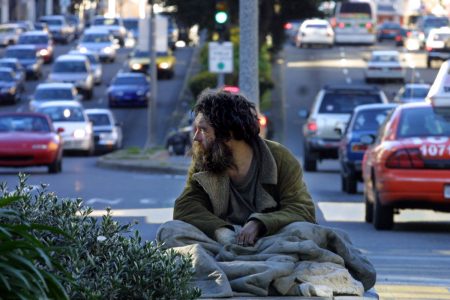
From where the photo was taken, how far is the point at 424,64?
75.6m

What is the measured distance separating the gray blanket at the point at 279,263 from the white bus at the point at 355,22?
7145 cm

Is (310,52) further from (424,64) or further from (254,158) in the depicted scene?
(254,158)

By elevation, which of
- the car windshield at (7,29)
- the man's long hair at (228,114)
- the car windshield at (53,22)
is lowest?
the car windshield at (53,22)

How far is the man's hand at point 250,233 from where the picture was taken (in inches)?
281

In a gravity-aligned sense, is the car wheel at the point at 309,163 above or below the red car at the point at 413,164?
below

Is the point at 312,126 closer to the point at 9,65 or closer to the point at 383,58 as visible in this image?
the point at 383,58

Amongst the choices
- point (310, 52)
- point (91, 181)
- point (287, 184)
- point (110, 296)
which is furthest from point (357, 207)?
point (310, 52)

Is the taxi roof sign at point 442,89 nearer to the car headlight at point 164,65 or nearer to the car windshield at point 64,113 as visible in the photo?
the car windshield at point 64,113

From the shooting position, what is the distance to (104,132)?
46.7 meters

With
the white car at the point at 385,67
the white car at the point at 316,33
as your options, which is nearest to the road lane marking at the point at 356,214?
the white car at the point at 385,67

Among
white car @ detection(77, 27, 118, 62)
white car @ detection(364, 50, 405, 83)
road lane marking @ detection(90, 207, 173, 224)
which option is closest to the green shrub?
road lane marking @ detection(90, 207, 173, 224)

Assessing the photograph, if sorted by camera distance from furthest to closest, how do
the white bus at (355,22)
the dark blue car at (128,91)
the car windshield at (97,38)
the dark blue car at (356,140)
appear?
the car windshield at (97,38) < the white bus at (355,22) < the dark blue car at (128,91) < the dark blue car at (356,140)

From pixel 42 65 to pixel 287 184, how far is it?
70523 millimetres

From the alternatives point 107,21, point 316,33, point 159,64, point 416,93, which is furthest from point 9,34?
point 416,93
